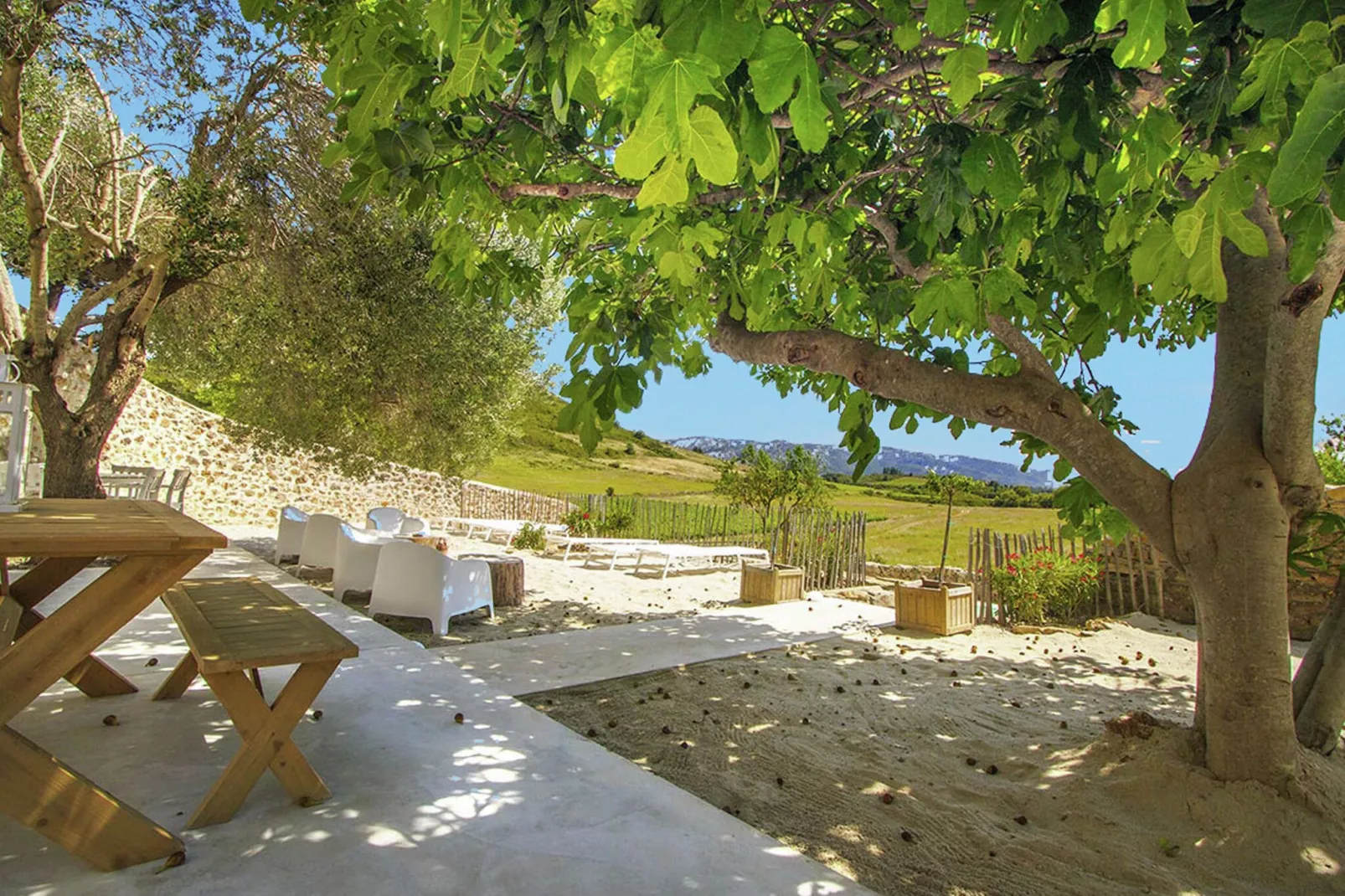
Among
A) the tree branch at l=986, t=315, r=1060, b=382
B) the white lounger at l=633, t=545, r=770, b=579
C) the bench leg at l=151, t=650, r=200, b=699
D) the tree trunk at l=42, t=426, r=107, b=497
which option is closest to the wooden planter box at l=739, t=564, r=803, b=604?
the white lounger at l=633, t=545, r=770, b=579

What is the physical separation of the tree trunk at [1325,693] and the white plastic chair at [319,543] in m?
8.12

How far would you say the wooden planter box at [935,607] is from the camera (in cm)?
657

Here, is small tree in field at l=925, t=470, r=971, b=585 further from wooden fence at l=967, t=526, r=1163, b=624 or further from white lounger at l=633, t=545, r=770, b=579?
white lounger at l=633, t=545, r=770, b=579

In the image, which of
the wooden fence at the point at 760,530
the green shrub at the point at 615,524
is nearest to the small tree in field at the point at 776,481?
the wooden fence at the point at 760,530

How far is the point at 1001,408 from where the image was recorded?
10.3ft

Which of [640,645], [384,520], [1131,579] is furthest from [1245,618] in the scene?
[384,520]

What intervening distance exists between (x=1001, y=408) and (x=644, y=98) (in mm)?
2403

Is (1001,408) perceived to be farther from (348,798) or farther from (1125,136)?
(348,798)

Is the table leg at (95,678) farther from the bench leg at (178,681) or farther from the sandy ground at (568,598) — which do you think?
the sandy ground at (568,598)

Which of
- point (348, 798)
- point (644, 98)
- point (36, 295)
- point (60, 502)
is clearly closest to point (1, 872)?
point (348, 798)

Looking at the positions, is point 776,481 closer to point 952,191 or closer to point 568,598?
point 568,598

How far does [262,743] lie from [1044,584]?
24.2ft

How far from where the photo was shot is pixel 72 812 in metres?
2.00

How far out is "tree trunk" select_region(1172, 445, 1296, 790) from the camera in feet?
9.14
